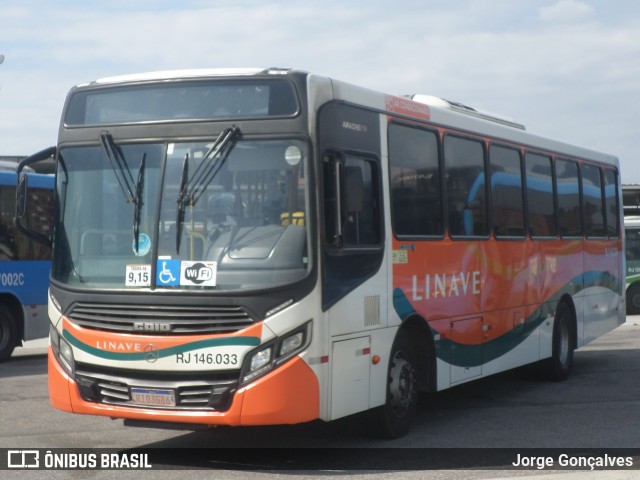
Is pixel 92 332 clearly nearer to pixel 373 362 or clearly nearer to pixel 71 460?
pixel 71 460

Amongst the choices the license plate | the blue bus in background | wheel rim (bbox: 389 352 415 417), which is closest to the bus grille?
the license plate

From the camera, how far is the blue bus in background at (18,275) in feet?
55.7

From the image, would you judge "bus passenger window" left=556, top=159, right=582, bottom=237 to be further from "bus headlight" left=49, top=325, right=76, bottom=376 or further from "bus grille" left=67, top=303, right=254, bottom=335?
"bus headlight" left=49, top=325, right=76, bottom=376

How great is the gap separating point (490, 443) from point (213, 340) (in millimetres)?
3030

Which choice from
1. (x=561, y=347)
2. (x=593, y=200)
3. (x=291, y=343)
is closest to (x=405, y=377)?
(x=291, y=343)

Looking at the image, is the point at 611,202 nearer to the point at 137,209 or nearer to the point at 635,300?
the point at 137,209

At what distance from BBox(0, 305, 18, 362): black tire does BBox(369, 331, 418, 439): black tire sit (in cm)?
906

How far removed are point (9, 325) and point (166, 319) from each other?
31.9ft

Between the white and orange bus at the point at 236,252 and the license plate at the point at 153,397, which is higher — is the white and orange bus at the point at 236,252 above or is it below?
above

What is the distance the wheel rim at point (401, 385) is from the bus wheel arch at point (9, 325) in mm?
9122

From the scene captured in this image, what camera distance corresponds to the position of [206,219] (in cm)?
827

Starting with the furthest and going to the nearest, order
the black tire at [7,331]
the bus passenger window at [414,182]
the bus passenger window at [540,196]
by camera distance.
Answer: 1. the black tire at [7,331]
2. the bus passenger window at [540,196]
3. the bus passenger window at [414,182]

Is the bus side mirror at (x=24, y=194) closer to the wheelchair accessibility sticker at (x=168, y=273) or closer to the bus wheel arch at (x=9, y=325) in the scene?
the wheelchair accessibility sticker at (x=168, y=273)

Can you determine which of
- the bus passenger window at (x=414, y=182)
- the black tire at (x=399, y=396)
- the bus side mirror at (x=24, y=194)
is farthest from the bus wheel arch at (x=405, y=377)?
the bus side mirror at (x=24, y=194)
